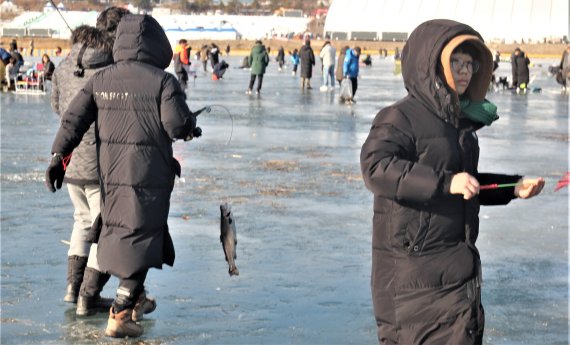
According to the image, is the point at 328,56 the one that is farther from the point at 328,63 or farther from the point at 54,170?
the point at 54,170

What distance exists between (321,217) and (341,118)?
11768 millimetres

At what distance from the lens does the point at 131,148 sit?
19.9 ft

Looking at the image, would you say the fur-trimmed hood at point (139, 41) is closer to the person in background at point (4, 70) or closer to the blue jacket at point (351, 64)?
the blue jacket at point (351, 64)

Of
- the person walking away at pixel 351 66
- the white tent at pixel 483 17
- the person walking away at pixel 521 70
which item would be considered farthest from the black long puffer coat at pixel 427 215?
the white tent at pixel 483 17

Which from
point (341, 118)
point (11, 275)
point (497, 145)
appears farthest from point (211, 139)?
point (11, 275)

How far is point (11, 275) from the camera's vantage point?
298 inches

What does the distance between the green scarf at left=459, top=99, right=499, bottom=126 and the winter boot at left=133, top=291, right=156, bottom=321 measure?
2680mm

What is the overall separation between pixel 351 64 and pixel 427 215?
937 inches

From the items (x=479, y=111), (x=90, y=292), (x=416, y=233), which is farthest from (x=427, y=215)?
(x=90, y=292)

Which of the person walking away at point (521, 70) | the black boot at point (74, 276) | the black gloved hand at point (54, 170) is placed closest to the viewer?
the black gloved hand at point (54, 170)

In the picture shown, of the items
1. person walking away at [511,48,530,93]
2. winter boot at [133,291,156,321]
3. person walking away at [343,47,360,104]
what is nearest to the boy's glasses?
winter boot at [133,291,156,321]

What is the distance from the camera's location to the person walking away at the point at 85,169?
6676mm

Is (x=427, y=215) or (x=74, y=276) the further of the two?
(x=74, y=276)

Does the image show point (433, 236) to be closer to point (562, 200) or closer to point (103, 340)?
point (103, 340)
